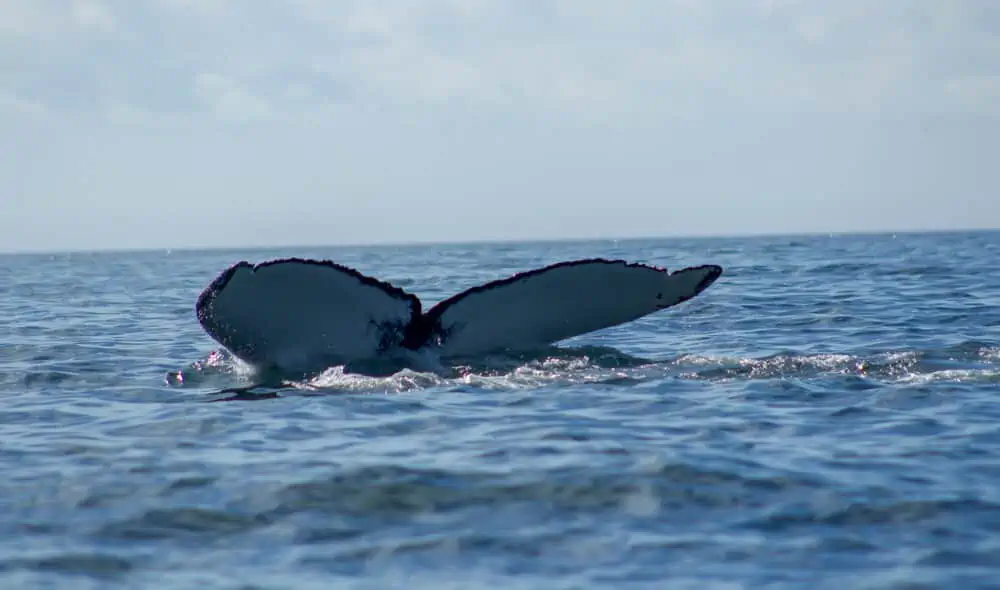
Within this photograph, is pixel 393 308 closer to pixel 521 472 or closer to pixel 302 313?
pixel 302 313

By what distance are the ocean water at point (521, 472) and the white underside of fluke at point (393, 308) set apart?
35 cm

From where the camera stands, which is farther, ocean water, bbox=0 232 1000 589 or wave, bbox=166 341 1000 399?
wave, bbox=166 341 1000 399

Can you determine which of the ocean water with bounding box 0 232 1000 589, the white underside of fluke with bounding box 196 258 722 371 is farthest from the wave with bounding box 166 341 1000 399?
the white underside of fluke with bounding box 196 258 722 371

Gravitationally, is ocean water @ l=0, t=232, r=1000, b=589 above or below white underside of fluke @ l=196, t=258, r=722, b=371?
below

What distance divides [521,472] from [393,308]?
7.16 ft

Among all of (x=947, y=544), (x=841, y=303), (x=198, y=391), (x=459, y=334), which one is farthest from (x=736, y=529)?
(x=841, y=303)

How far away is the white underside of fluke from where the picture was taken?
25.4 ft

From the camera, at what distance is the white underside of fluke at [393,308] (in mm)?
7750

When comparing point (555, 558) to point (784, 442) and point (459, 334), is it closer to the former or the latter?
point (784, 442)

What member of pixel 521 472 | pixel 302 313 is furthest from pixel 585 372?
pixel 521 472

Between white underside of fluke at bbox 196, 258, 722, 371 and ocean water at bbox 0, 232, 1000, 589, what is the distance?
13.7 inches

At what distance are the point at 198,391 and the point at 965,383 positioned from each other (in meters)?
5.33

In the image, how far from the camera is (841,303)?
57.4 ft

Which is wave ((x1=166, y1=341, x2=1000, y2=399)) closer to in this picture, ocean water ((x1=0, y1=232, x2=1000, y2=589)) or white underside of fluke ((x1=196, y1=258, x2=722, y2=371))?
ocean water ((x1=0, y1=232, x2=1000, y2=589))
